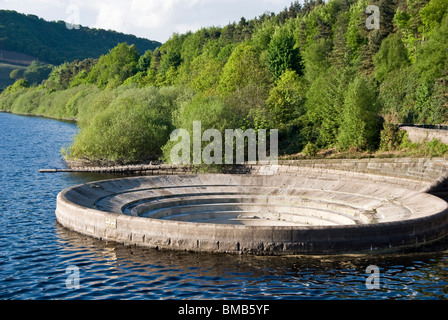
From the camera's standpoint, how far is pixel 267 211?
4103 centimetres

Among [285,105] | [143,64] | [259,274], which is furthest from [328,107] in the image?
[143,64]

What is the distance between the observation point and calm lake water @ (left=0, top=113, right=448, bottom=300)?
79.6ft

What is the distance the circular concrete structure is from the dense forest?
49.2ft

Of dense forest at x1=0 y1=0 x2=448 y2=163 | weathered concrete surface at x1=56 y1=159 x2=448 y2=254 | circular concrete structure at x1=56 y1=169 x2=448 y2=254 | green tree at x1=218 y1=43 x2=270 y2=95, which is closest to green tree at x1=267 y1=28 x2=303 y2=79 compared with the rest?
dense forest at x1=0 y1=0 x2=448 y2=163

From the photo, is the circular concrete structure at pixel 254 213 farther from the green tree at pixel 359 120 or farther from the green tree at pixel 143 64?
the green tree at pixel 143 64

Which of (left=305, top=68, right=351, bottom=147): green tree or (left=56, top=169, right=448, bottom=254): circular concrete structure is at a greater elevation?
(left=305, top=68, right=351, bottom=147): green tree

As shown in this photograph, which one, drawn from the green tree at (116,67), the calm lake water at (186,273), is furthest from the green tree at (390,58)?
the green tree at (116,67)

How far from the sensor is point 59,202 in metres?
35.9

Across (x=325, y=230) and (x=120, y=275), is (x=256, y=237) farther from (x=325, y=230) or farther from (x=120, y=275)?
(x=120, y=275)

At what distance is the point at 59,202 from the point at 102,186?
192 inches

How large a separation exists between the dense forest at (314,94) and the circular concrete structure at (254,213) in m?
15.0

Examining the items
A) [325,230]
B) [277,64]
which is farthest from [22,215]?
[277,64]

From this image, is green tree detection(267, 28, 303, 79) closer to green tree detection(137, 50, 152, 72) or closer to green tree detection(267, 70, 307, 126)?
green tree detection(267, 70, 307, 126)

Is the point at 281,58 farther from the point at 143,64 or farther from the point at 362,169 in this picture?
the point at 143,64
